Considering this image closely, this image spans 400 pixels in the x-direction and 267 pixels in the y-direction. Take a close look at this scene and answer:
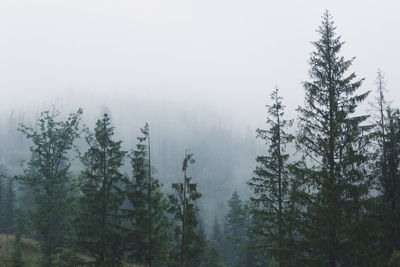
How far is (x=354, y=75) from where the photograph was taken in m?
16.1

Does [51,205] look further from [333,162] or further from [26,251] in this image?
[333,162]

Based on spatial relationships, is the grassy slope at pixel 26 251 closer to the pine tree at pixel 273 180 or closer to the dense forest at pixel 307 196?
the dense forest at pixel 307 196

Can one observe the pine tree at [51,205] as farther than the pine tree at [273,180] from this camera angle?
Yes

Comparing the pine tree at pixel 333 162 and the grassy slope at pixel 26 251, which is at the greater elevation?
the pine tree at pixel 333 162

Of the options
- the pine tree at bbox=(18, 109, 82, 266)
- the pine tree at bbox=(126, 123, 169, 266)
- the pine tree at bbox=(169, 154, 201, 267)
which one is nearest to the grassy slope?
the pine tree at bbox=(18, 109, 82, 266)

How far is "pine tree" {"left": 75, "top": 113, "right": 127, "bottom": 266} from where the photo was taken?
21500 millimetres

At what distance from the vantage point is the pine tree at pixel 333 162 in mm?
14547

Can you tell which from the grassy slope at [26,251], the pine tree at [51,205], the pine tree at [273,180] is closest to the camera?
the pine tree at [273,180]

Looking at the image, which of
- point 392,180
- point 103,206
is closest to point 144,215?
point 103,206

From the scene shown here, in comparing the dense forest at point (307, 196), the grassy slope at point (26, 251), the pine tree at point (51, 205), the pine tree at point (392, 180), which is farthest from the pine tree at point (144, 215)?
the pine tree at point (392, 180)

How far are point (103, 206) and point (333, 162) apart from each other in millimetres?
14878

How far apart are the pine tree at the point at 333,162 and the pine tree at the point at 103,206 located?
Result: 12334 mm

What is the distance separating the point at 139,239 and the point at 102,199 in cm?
367

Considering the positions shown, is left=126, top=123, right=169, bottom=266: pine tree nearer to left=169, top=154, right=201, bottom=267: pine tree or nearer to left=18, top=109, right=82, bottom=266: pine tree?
left=169, top=154, right=201, bottom=267: pine tree
